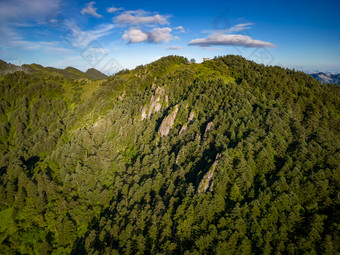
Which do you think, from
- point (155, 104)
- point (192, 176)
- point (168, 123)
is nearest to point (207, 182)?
point (192, 176)

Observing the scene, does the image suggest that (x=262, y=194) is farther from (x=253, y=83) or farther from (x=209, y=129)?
(x=253, y=83)

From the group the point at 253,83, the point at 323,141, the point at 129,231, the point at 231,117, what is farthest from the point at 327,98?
the point at 129,231

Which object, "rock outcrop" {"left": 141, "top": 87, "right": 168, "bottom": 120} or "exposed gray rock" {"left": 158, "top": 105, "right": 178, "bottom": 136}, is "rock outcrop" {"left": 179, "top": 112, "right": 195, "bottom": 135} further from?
"rock outcrop" {"left": 141, "top": 87, "right": 168, "bottom": 120}

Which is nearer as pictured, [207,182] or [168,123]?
[207,182]

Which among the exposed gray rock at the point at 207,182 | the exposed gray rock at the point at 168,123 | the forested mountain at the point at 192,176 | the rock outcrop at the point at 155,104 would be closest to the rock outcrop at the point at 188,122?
the forested mountain at the point at 192,176

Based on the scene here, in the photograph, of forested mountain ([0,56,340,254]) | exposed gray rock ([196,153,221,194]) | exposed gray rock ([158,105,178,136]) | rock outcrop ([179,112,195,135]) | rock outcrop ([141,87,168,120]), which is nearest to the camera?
forested mountain ([0,56,340,254])

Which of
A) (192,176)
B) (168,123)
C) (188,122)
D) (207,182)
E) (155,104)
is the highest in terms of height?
(155,104)

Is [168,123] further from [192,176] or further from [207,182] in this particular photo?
[207,182]

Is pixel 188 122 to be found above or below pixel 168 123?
above

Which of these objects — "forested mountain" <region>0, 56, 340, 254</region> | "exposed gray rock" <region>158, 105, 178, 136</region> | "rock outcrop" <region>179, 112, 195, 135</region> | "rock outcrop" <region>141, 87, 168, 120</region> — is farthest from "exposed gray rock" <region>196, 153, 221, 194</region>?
"rock outcrop" <region>141, 87, 168, 120</region>
